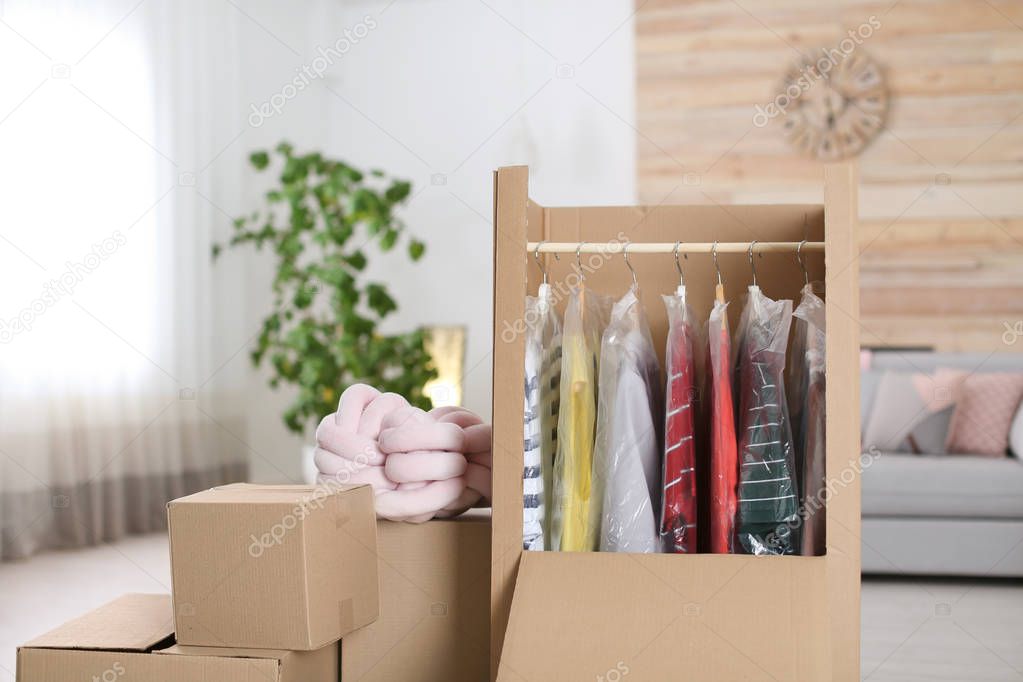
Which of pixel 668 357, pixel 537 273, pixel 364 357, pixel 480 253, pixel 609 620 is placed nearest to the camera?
pixel 609 620

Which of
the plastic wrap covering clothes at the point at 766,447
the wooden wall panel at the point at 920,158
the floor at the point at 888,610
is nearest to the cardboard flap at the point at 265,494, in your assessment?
the plastic wrap covering clothes at the point at 766,447

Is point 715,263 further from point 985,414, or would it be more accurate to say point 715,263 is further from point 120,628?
point 985,414

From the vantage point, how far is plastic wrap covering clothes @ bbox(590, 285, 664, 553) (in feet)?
5.56

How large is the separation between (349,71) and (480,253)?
3.89 ft

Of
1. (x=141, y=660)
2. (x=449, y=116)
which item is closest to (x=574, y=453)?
(x=141, y=660)

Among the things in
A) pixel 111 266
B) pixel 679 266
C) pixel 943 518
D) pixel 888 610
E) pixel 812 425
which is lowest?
pixel 888 610

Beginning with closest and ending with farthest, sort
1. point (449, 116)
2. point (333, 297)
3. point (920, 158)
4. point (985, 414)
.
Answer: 1. point (985, 414)
2. point (333, 297)
3. point (920, 158)
4. point (449, 116)

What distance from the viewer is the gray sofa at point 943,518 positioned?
3.16 meters

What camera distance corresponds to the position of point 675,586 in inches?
62.1

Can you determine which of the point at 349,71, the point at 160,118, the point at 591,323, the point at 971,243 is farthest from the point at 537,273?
the point at 349,71

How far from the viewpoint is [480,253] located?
492 centimetres

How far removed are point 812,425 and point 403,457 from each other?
2.35 feet

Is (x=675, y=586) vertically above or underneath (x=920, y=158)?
underneath

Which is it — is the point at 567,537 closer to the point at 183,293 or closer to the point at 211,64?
the point at 183,293
